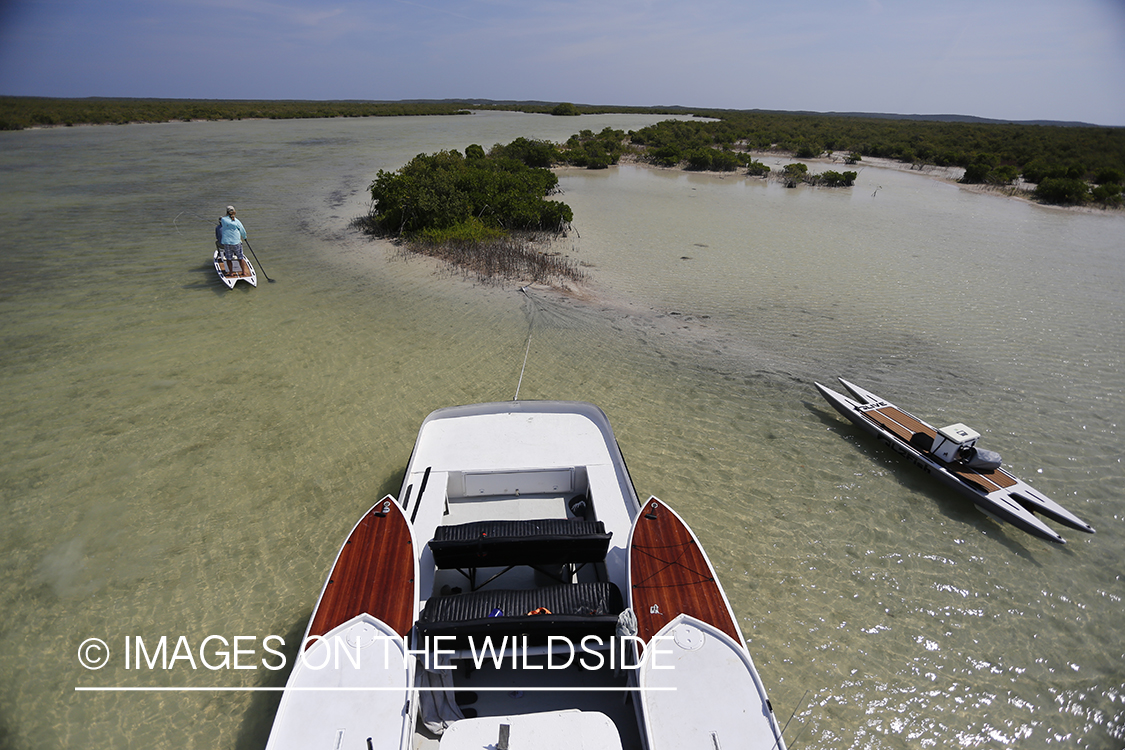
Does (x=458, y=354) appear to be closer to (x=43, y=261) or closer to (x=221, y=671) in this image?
(x=221, y=671)

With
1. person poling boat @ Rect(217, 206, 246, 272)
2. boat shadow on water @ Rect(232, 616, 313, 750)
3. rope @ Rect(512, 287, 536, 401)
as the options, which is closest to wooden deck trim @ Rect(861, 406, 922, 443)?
rope @ Rect(512, 287, 536, 401)

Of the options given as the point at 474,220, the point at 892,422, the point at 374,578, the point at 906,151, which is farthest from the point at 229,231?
the point at 906,151

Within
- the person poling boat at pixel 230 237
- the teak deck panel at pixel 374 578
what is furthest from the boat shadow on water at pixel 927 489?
the person poling boat at pixel 230 237

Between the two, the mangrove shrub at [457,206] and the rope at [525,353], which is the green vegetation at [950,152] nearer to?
the mangrove shrub at [457,206]

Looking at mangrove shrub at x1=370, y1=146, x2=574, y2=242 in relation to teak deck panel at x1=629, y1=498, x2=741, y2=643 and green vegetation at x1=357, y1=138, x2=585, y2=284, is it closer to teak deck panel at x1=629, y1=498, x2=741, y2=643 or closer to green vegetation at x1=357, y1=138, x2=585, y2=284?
green vegetation at x1=357, y1=138, x2=585, y2=284

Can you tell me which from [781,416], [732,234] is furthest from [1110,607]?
[732,234]

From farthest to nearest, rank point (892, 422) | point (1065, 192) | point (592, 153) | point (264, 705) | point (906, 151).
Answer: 1. point (906, 151)
2. point (592, 153)
3. point (1065, 192)
4. point (892, 422)
5. point (264, 705)

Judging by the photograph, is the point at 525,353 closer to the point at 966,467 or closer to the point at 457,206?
the point at 966,467
